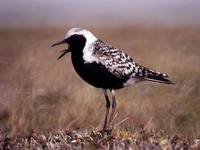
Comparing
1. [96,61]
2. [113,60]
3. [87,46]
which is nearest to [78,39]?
[87,46]

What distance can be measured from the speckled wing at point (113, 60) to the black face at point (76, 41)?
15 centimetres

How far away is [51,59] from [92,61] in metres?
8.81

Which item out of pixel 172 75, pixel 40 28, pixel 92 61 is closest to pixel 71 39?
pixel 92 61

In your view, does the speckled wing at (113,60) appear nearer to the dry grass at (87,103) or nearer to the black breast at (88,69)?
the black breast at (88,69)

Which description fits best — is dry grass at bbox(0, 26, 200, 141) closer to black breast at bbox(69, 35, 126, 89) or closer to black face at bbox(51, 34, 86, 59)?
black breast at bbox(69, 35, 126, 89)

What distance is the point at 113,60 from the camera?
28.3 ft

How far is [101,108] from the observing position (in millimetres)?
10539

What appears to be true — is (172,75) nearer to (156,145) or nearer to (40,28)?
(156,145)

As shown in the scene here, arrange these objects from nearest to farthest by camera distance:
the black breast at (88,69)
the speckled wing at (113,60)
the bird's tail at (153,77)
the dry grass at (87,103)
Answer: the black breast at (88,69) < the speckled wing at (113,60) < the bird's tail at (153,77) < the dry grass at (87,103)

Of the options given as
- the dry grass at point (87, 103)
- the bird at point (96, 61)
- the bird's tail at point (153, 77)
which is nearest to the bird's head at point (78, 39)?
the bird at point (96, 61)

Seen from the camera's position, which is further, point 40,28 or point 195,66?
point 40,28

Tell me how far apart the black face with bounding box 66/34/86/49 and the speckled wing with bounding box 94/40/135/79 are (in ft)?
0.49

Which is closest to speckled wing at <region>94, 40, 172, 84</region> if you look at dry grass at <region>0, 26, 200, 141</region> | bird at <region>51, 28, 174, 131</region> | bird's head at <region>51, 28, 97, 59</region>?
bird at <region>51, 28, 174, 131</region>

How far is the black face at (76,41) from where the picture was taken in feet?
27.9
